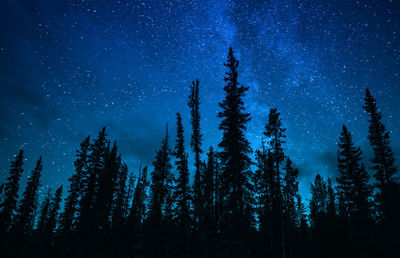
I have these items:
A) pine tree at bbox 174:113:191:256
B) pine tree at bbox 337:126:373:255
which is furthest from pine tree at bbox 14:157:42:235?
pine tree at bbox 337:126:373:255

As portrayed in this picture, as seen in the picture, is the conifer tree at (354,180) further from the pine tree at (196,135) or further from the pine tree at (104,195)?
Answer: the pine tree at (104,195)

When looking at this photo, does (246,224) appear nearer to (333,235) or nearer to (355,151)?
(333,235)

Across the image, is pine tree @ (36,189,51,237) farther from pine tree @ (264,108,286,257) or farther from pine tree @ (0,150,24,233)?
pine tree @ (264,108,286,257)

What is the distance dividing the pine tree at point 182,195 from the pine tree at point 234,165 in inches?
228

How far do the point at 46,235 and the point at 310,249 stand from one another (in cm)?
4079

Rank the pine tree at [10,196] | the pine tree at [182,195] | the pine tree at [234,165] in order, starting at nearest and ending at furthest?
1. the pine tree at [234,165]
2. the pine tree at [182,195]
3. the pine tree at [10,196]

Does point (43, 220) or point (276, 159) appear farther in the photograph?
point (43, 220)

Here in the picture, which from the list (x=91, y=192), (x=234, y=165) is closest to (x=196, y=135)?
(x=234, y=165)

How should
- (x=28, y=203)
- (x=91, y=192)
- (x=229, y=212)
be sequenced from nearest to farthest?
(x=229, y=212), (x=91, y=192), (x=28, y=203)

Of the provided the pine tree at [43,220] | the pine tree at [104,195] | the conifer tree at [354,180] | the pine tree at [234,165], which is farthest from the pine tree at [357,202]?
the pine tree at [43,220]

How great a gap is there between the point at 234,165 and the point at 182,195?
10.9 m

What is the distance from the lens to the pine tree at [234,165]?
53.3 ft

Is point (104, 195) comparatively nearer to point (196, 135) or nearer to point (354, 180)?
point (196, 135)

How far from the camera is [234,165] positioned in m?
18.5
